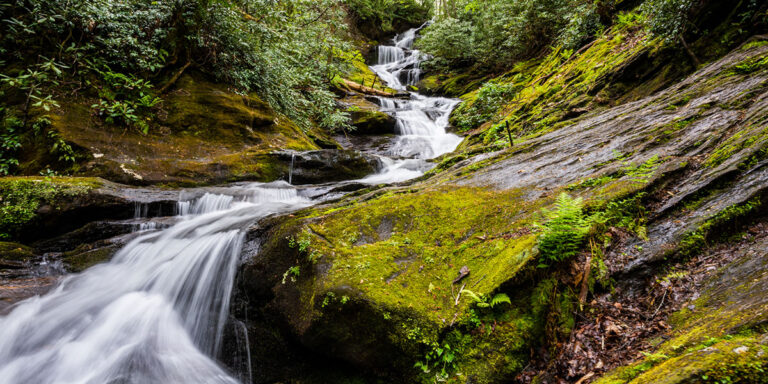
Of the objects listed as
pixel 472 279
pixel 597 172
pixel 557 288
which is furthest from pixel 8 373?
pixel 597 172

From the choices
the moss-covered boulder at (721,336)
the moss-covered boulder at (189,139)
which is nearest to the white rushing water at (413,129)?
the moss-covered boulder at (189,139)

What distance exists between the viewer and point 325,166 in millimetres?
9078

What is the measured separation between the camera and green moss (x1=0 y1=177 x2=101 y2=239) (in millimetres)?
4977

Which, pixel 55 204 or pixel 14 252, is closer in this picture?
pixel 14 252

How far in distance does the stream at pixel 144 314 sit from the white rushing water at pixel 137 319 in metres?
0.01

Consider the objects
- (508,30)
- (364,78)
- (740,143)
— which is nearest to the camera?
(740,143)

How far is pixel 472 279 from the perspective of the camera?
281cm

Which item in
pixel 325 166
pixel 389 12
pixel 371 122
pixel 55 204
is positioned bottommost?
pixel 55 204

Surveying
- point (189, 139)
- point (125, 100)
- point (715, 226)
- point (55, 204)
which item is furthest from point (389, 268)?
point (125, 100)

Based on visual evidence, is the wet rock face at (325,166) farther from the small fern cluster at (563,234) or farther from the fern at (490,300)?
the small fern cluster at (563,234)

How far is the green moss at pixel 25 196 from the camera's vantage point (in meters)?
4.98

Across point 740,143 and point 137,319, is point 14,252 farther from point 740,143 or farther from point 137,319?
point 740,143

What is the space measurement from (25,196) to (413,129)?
1287 cm

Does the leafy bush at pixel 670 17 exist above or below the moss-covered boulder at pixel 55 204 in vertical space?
above
